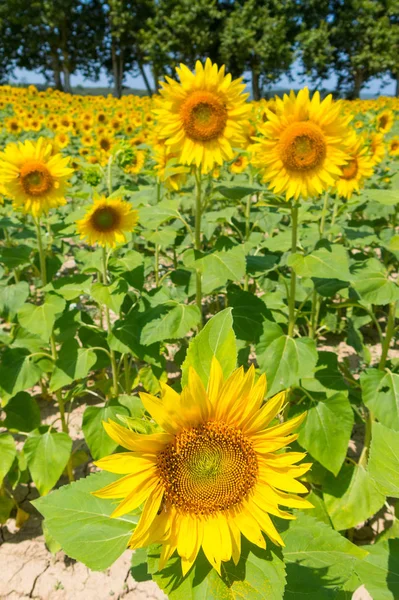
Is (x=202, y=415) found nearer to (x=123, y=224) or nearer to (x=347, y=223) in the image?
(x=123, y=224)

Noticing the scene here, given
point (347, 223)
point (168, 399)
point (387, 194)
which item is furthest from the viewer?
point (347, 223)

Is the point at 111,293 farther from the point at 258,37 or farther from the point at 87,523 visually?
the point at 258,37

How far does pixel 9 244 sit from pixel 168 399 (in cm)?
336

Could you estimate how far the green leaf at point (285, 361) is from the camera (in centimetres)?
185

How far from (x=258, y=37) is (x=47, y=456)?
35.3 metres

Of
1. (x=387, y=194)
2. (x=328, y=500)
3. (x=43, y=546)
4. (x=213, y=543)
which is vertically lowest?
(x=43, y=546)

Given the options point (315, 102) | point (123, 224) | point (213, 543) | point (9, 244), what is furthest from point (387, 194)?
point (9, 244)

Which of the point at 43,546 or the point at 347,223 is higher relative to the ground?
the point at 347,223

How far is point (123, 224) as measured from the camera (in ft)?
7.13

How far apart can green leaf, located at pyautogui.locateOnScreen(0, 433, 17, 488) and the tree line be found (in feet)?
99.7

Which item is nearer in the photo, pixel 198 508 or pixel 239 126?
pixel 198 508

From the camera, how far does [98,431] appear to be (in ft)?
6.68

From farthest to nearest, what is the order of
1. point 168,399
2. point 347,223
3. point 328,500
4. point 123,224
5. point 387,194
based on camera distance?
point 347,223
point 123,224
point 328,500
point 387,194
point 168,399

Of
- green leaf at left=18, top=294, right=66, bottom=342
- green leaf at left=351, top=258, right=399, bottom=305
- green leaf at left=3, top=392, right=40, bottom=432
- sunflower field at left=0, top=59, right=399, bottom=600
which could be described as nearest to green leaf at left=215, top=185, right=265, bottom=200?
sunflower field at left=0, top=59, right=399, bottom=600
